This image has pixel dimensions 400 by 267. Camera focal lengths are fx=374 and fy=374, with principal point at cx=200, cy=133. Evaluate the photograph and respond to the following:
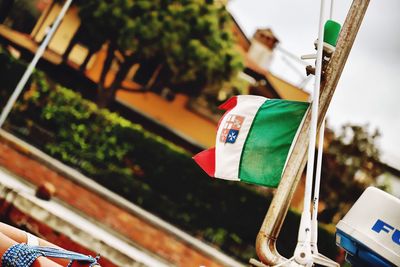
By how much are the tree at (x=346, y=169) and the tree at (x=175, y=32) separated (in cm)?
709

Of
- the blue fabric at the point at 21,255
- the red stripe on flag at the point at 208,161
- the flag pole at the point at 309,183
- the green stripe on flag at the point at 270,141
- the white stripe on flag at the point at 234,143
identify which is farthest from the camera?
the red stripe on flag at the point at 208,161

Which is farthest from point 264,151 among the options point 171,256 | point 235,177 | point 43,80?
point 43,80

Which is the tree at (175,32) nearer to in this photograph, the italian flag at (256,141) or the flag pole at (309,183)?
the italian flag at (256,141)

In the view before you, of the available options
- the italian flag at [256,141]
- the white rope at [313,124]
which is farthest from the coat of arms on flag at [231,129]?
the white rope at [313,124]

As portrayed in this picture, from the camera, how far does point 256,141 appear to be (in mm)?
3289

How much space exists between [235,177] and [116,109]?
16271mm

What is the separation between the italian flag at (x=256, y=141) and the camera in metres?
3.16

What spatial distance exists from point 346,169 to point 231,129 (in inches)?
633

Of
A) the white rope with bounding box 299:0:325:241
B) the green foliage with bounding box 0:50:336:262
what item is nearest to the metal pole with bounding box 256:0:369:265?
the white rope with bounding box 299:0:325:241

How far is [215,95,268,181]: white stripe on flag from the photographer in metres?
3.30

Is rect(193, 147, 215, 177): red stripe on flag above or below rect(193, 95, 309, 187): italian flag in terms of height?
below

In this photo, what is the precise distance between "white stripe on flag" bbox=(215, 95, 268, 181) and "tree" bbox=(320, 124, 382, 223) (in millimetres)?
15393

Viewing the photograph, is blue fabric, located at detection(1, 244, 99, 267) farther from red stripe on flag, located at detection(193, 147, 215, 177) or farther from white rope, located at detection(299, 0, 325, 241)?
white rope, located at detection(299, 0, 325, 241)

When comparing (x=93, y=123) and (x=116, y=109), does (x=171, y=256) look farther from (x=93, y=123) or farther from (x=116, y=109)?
(x=116, y=109)
